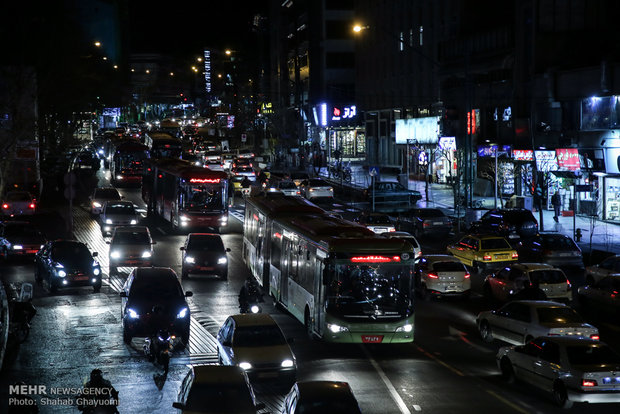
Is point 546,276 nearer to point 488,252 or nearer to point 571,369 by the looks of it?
point 488,252

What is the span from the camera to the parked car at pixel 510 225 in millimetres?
39844

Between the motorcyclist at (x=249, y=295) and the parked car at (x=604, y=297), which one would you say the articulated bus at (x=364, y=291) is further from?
the parked car at (x=604, y=297)

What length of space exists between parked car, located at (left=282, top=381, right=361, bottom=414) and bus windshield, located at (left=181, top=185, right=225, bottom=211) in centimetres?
2955

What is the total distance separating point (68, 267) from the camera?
2861cm

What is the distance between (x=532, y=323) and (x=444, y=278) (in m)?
7.64

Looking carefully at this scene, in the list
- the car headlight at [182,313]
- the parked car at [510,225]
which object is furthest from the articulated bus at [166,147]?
the car headlight at [182,313]

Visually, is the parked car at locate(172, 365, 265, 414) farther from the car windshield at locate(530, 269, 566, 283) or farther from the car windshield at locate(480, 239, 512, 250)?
the car windshield at locate(480, 239, 512, 250)

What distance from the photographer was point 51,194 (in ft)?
211

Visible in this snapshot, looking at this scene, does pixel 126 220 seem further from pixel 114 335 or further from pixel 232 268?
pixel 114 335

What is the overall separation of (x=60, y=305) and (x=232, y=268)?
8821 millimetres

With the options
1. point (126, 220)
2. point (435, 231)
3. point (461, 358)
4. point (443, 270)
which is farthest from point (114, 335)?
point (435, 231)

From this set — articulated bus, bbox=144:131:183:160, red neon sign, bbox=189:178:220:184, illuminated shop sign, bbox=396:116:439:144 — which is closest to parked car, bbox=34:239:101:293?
red neon sign, bbox=189:178:220:184

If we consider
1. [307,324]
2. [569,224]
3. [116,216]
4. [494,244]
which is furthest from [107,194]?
[307,324]

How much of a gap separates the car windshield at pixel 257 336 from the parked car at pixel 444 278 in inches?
433
